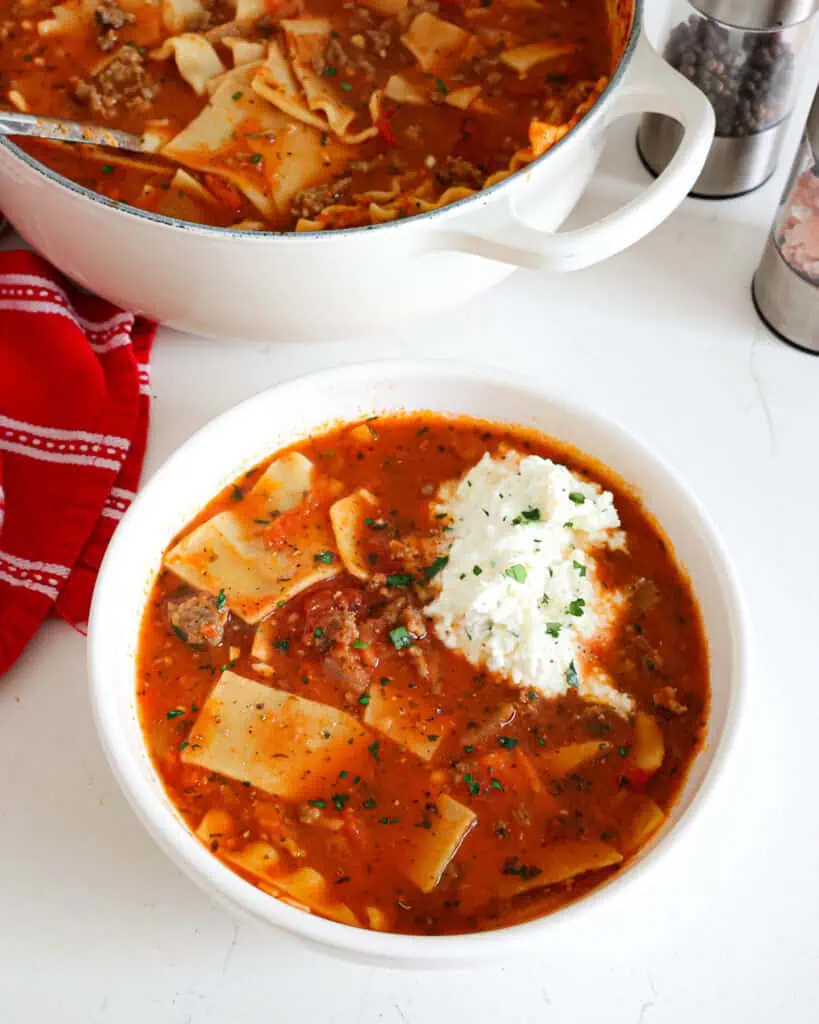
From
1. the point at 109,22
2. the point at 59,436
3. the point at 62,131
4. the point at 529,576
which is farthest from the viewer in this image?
the point at 109,22

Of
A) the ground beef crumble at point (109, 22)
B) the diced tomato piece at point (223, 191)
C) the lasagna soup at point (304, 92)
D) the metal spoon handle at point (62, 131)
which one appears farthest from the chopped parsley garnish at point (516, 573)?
the ground beef crumble at point (109, 22)

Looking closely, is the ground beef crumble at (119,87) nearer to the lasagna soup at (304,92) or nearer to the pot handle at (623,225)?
the lasagna soup at (304,92)

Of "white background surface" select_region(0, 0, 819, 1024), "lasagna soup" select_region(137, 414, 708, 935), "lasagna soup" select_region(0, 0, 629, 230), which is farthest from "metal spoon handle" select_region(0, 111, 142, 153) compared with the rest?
"lasagna soup" select_region(137, 414, 708, 935)

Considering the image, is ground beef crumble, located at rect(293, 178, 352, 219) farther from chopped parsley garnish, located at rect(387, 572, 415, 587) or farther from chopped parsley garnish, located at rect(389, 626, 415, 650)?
chopped parsley garnish, located at rect(389, 626, 415, 650)

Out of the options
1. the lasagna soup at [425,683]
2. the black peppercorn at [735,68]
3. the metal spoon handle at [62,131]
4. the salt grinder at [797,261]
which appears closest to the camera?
the lasagna soup at [425,683]

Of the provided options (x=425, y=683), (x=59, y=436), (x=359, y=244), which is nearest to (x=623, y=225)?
(x=359, y=244)

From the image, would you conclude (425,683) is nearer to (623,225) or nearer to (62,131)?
(623,225)

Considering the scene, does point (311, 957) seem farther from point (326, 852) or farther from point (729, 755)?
point (729, 755)
